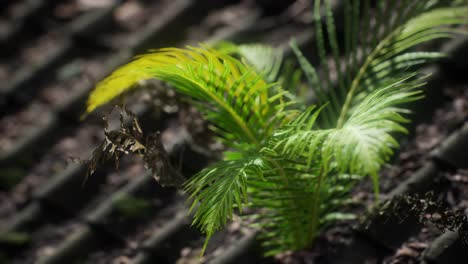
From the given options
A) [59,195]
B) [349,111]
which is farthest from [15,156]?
[349,111]

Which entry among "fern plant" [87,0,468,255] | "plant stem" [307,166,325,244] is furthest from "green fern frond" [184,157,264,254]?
"plant stem" [307,166,325,244]

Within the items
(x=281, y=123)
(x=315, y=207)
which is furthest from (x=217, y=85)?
(x=315, y=207)

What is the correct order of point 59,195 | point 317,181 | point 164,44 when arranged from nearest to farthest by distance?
1. point 317,181
2. point 59,195
3. point 164,44

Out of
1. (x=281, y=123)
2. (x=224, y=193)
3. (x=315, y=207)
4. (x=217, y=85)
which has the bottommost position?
(x=315, y=207)

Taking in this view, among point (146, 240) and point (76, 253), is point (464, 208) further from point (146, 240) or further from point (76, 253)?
point (76, 253)

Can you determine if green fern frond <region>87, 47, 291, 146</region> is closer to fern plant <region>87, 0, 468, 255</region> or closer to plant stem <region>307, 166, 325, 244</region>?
fern plant <region>87, 0, 468, 255</region>

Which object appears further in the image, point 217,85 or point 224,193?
point 217,85

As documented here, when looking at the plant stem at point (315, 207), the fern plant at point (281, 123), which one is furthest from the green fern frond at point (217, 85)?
the plant stem at point (315, 207)

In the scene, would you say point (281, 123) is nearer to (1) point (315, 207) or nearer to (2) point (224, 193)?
(1) point (315, 207)
